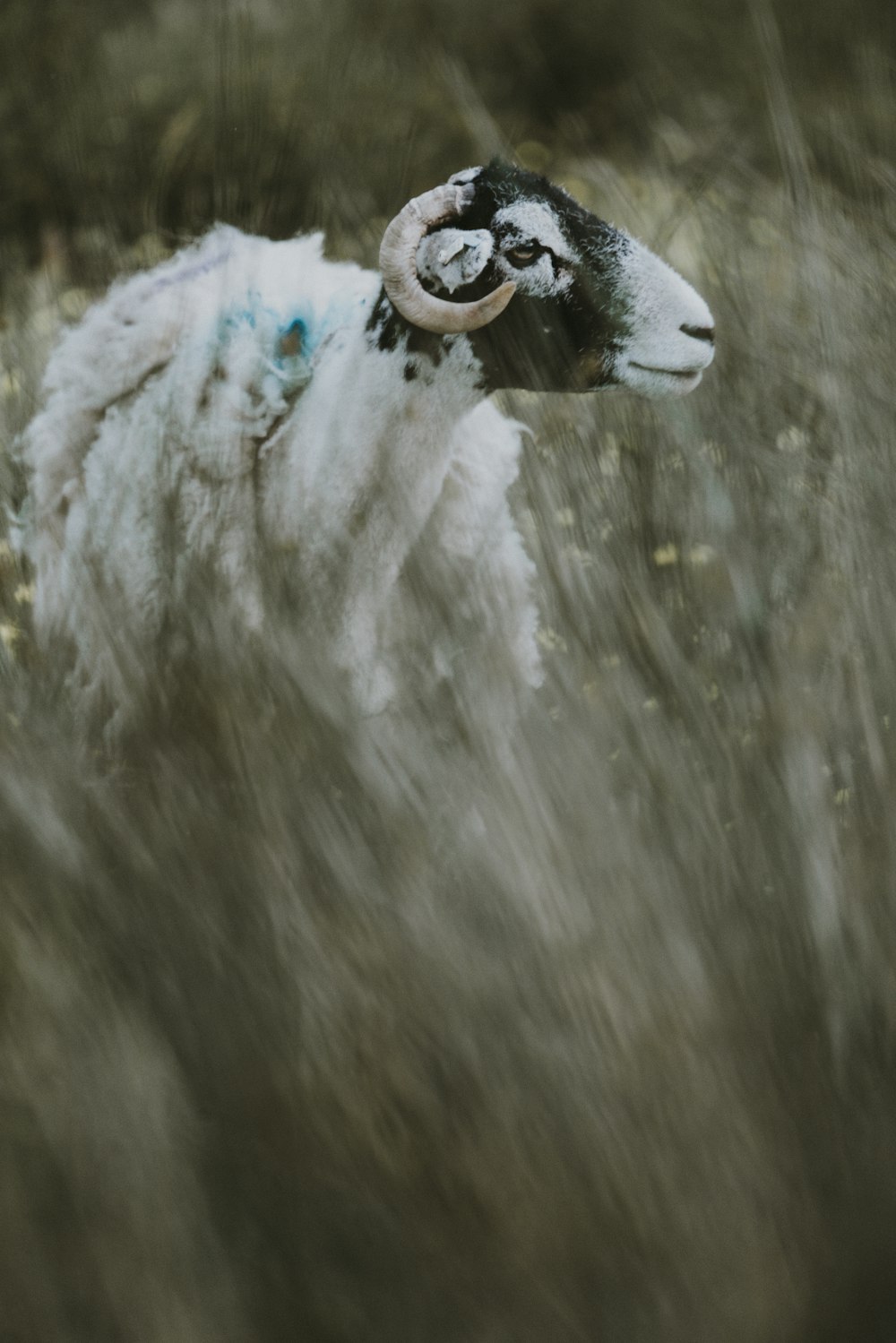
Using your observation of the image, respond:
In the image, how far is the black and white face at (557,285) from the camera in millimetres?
1784

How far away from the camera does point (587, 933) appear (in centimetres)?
90

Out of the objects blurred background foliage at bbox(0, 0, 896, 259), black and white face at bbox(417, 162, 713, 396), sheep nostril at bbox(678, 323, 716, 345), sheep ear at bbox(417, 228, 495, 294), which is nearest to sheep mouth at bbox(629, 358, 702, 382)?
black and white face at bbox(417, 162, 713, 396)

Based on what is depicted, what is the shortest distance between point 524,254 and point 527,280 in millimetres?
99

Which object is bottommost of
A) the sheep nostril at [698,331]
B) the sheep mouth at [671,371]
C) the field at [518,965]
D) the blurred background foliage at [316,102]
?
the field at [518,965]

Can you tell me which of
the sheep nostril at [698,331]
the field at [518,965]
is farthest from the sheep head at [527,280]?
the field at [518,965]

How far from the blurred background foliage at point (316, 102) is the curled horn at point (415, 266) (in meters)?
0.46

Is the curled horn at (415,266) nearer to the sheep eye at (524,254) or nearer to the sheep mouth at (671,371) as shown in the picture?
the sheep eye at (524,254)

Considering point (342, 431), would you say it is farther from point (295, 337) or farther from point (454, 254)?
point (454, 254)

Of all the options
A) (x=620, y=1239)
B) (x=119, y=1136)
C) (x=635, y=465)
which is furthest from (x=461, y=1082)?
(x=635, y=465)

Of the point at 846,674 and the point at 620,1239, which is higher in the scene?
the point at 846,674

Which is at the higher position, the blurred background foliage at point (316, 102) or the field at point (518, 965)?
the blurred background foliage at point (316, 102)

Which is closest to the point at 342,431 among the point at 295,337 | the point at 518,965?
the point at 295,337

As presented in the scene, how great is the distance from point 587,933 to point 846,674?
363mm

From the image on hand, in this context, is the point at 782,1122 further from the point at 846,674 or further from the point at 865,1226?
the point at 846,674
